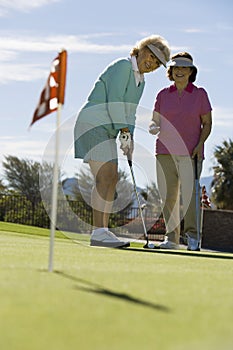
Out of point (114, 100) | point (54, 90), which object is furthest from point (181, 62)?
point (54, 90)

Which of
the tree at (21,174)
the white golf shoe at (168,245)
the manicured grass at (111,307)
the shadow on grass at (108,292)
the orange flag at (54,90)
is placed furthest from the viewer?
the tree at (21,174)

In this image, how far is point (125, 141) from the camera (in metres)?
6.68

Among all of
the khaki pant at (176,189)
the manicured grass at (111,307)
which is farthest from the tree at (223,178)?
the manicured grass at (111,307)

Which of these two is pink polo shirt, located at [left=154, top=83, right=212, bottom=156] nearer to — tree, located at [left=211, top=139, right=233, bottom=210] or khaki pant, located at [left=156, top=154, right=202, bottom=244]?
khaki pant, located at [left=156, top=154, right=202, bottom=244]

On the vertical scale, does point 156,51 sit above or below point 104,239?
above

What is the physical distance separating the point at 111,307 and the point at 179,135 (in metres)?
4.99

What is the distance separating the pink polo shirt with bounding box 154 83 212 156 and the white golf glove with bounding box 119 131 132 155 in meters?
0.79

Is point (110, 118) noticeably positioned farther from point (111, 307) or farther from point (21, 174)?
point (21, 174)

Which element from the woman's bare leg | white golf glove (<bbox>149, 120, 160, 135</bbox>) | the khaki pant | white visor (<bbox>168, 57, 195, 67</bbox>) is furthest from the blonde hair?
the khaki pant

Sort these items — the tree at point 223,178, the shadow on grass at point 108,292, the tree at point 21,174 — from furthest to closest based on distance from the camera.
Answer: the tree at point 223,178, the tree at point 21,174, the shadow on grass at point 108,292

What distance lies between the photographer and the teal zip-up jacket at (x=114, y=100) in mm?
6574

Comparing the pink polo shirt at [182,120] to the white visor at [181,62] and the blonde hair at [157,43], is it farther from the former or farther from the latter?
the blonde hair at [157,43]

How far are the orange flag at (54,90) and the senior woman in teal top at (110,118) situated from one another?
280 cm

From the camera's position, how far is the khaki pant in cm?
754
